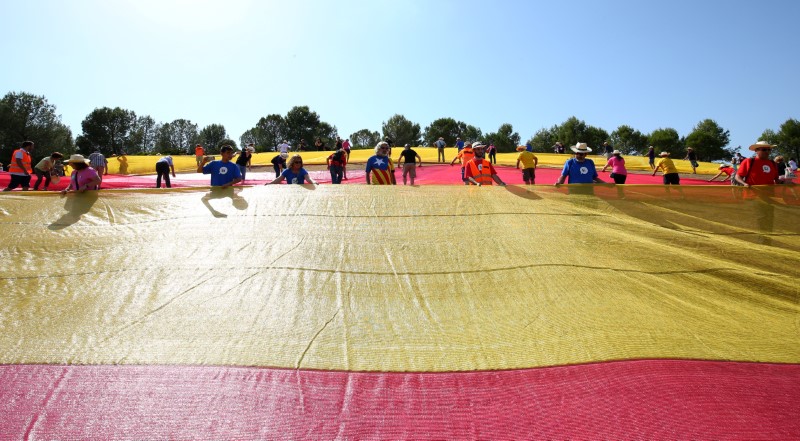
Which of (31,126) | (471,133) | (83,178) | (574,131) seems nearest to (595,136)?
(574,131)

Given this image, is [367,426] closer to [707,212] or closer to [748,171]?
[707,212]

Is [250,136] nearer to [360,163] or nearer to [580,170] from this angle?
[360,163]

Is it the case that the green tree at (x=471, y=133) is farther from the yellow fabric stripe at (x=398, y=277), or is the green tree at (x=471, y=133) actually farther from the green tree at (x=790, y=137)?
the yellow fabric stripe at (x=398, y=277)

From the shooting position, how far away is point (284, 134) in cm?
9831

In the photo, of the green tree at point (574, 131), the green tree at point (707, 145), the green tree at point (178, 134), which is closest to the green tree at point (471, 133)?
the green tree at point (574, 131)

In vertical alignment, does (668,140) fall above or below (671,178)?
above

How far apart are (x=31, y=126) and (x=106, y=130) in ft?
66.3

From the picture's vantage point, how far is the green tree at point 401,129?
94.7 metres

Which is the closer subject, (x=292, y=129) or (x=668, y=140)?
(x=668, y=140)

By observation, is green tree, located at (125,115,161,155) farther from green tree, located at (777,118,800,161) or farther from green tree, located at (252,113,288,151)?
green tree, located at (777,118,800,161)

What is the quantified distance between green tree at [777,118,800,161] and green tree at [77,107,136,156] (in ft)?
330

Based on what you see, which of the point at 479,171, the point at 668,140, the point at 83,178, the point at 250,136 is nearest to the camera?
the point at 83,178

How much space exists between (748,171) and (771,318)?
12.7 feet

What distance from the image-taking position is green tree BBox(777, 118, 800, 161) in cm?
7131
